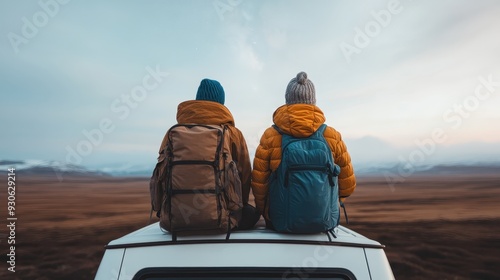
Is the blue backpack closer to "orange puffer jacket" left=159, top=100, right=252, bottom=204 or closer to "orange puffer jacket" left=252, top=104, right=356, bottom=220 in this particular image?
"orange puffer jacket" left=252, top=104, right=356, bottom=220

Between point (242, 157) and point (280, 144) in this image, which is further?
point (242, 157)

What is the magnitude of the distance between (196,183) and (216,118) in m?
0.66

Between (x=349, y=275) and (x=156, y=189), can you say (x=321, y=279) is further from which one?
(x=156, y=189)

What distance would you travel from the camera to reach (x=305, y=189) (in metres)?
2.24

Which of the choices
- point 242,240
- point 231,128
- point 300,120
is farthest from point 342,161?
point 242,240

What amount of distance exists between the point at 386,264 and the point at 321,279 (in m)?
0.31

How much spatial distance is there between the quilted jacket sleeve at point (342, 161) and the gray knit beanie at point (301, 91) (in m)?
0.43

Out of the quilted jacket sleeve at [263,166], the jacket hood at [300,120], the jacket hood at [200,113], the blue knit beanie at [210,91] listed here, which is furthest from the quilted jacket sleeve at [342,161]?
the blue knit beanie at [210,91]

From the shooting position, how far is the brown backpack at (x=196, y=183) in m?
2.03

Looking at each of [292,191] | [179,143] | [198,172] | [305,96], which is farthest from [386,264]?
[305,96]

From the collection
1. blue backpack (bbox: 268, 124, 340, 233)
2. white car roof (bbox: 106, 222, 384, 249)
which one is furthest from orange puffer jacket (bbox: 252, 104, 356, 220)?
white car roof (bbox: 106, 222, 384, 249)

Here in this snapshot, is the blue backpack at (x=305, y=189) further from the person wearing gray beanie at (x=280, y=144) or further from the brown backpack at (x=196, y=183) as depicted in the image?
the brown backpack at (x=196, y=183)

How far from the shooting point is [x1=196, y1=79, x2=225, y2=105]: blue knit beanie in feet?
9.58

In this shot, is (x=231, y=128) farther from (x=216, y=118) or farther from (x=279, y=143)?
(x=279, y=143)
